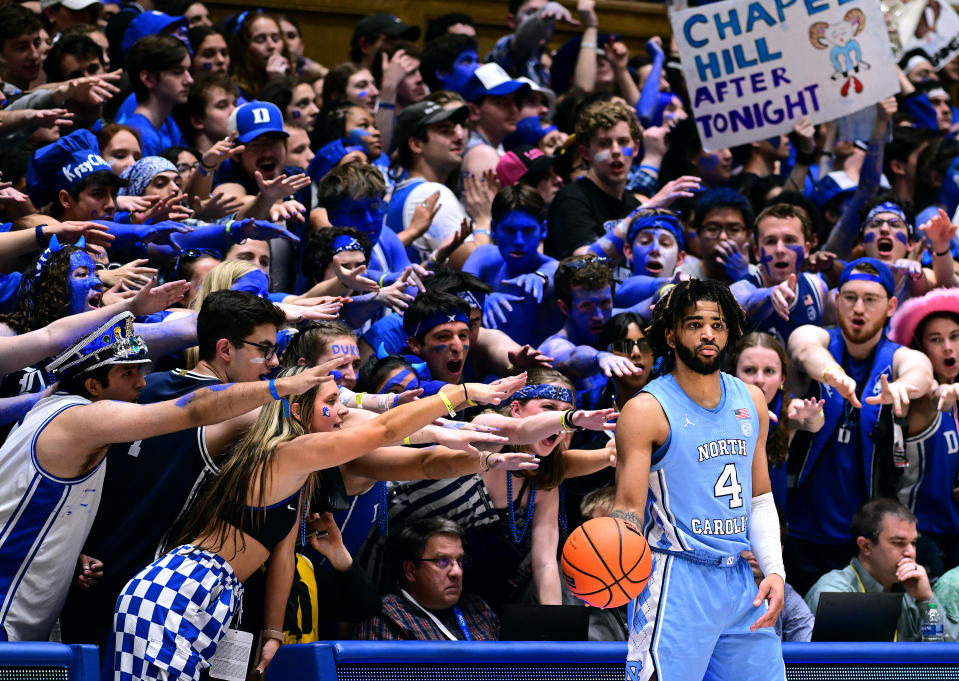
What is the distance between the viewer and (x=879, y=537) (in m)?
6.34

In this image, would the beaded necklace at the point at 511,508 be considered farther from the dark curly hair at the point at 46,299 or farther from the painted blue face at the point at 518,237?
the dark curly hair at the point at 46,299

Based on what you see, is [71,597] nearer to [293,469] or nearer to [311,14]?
[293,469]

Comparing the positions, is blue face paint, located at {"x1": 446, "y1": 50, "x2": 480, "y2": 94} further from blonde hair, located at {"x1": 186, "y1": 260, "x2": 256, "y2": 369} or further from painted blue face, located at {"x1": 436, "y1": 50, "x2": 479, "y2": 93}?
blonde hair, located at {"x1": 186, "y1": 260, "x2": 256, "y2": 369}

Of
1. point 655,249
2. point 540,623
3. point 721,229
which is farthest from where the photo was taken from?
point 721,229

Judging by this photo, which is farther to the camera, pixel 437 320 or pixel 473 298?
pixel 473 298

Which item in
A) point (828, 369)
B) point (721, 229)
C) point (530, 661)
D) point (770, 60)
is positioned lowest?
point (530, 661)

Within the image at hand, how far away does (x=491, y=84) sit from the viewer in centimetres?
955

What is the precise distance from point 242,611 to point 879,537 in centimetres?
316

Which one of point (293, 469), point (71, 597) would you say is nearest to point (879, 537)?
point (293, 469)

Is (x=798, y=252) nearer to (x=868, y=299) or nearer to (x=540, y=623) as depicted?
(x=868, y=299)

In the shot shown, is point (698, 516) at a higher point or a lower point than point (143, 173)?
lower

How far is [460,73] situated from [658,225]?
127 inches

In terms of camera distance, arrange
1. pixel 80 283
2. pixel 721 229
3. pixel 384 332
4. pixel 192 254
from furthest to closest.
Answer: pixel 721 229 < pixel 384 332 < pixel 192 254 < pixel 80 283

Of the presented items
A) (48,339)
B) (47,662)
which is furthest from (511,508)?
(47,662)
